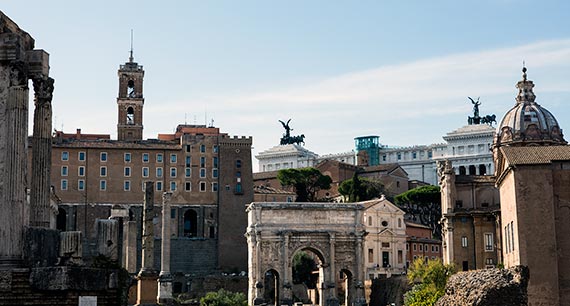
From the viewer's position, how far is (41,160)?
14.4 meters

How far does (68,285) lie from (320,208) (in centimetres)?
4628

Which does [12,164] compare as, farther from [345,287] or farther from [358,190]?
[358,190]

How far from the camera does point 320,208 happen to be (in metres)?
57.9

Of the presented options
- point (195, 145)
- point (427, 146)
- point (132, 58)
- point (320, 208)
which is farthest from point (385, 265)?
point (427, 146)

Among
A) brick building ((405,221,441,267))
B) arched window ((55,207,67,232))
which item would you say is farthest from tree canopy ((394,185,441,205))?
arched window ((55,207,67,232))

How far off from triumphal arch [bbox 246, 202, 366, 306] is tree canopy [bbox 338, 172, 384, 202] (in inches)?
878

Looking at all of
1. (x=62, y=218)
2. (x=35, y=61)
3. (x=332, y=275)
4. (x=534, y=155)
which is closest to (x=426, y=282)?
(x=332, y=275)

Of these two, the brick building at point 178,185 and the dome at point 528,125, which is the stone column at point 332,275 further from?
the brick building at point 178,185

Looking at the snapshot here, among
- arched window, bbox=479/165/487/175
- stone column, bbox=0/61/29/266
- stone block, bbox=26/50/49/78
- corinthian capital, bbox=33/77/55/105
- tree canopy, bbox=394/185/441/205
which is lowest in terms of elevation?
stone column, bbox=0/61/29/266

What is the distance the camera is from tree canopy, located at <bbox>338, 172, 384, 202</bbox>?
81.2m

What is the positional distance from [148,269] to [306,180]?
164ft

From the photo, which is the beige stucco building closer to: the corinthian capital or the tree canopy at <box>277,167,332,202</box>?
the tree canopy at <box>277,167,332,202</box>

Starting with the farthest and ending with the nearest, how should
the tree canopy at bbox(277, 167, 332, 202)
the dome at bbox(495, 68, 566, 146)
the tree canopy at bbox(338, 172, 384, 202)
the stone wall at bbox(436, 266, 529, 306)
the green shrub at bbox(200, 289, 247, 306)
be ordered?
the tree canopy at bbox(277, 167, 332, 202) < the tree canopy at bbox(338, 172, 384, 202) < the dome at bbox(495, 68, 566, 146) < the green shrub at bbox(200, 289, 247, 306) < the stone wall at bbox(436, 266, 529, 306)

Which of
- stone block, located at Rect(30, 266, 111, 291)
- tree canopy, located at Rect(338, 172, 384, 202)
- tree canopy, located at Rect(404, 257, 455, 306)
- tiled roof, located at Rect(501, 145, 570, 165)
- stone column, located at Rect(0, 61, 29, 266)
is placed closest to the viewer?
stone block, located at Rect(30, 266, 111, 291)
